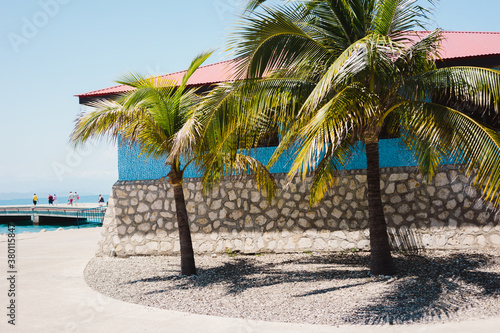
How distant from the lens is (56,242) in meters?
16.4

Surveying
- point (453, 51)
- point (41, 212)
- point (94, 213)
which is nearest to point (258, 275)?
point (453, 51)

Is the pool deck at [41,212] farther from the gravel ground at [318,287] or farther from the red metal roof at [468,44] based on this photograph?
the red metal roof at [468,44]

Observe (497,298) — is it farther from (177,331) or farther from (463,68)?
(177,331)

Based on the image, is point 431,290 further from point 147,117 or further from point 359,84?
point 147,117

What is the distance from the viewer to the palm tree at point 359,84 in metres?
5.87

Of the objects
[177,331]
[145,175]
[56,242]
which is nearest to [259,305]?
[177,331]

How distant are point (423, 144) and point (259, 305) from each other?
4.54 m

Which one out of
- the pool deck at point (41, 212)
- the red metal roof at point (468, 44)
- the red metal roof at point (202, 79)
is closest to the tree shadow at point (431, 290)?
the red metal roof at point (468, 44)

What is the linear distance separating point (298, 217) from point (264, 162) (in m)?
1.71

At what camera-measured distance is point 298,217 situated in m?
10.4

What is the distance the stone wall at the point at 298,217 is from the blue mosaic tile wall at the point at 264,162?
0.19m

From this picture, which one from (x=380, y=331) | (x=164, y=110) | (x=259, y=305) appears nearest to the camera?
(x=380, y=331)

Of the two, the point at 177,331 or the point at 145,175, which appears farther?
the point at 145,175

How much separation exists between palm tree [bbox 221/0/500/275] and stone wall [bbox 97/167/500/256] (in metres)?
2.14
